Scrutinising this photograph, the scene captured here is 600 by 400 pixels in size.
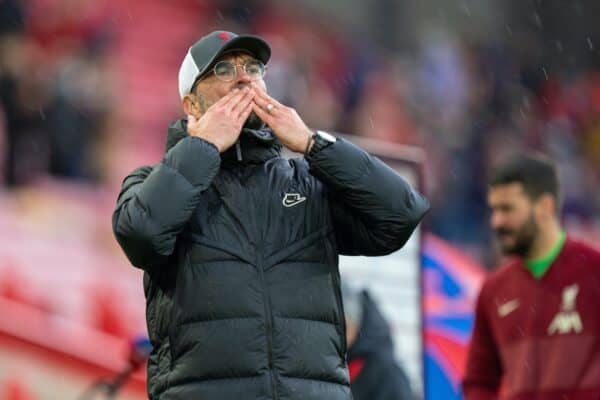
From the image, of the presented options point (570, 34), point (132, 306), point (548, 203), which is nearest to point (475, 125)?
point (570, 34)

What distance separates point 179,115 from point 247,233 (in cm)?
628

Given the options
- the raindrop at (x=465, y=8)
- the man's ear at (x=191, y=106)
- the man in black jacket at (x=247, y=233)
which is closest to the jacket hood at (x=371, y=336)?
the man in black jacket at (x=247, y=233)

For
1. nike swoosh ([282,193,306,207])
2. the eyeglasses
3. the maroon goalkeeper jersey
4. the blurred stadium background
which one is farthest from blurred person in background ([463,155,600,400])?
the eyeglasses

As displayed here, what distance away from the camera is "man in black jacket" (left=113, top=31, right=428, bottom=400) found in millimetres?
2980

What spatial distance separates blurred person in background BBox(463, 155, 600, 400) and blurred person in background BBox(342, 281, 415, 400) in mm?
437

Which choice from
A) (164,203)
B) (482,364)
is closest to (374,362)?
(482,364)

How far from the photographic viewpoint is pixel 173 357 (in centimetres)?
303

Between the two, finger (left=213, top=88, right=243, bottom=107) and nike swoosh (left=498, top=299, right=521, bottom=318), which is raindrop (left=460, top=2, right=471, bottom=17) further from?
finger (left=213, top=88, right=243, bottom=107)

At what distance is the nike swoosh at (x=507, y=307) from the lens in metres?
5.40

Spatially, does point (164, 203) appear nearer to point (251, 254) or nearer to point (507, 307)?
point (251, 254)

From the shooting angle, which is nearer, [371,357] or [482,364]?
[371,357]

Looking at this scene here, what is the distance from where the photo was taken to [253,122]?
3.21m

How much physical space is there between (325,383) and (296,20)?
9025mm

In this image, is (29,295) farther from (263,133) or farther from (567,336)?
(263,133)
